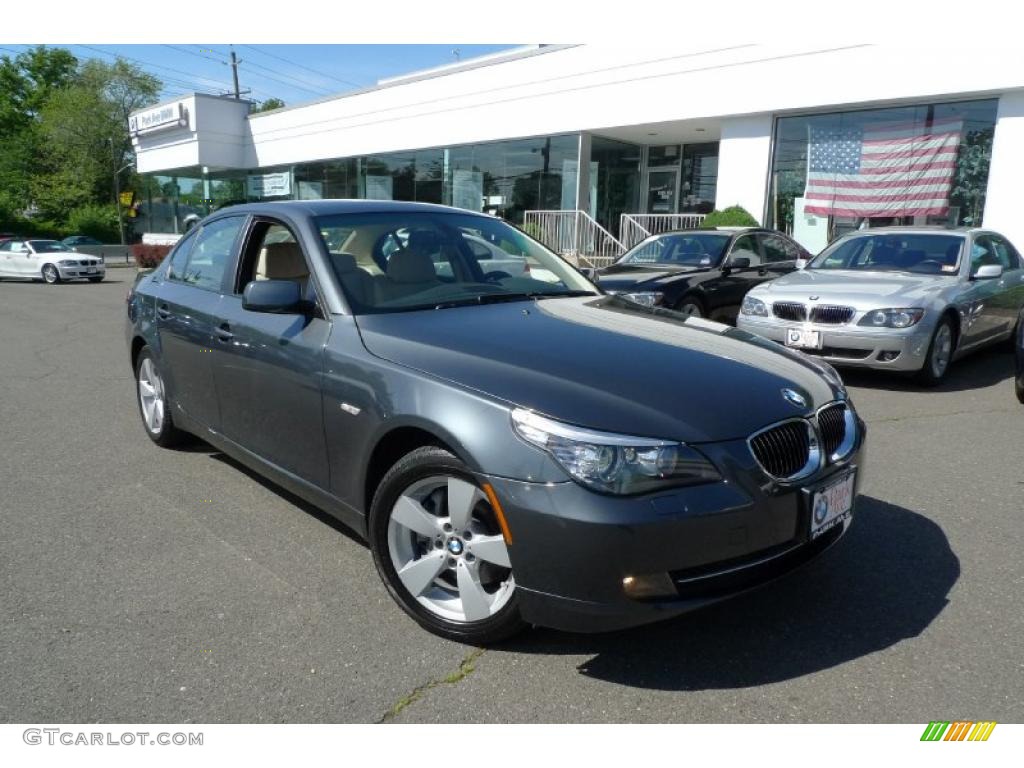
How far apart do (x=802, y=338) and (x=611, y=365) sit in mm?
5070

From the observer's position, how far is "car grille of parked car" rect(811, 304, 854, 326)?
716cm

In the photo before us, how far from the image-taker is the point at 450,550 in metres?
2.85

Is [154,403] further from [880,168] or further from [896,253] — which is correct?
[880,168]

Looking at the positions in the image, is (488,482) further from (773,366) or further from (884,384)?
(884,384)

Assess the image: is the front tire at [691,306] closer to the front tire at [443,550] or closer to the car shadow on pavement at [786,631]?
the car shadow on pavement at [786,631]

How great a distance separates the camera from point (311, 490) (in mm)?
3521

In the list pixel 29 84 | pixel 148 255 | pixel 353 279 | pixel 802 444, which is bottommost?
pixel 148 255

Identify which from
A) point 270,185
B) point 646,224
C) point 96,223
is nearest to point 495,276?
point 646,224

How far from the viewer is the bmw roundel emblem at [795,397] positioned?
289 cm

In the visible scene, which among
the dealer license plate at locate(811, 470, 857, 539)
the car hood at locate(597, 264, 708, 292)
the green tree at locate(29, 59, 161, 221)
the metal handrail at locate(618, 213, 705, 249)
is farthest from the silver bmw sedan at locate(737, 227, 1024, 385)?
the green tree at locate(29, 59, 161, 221)

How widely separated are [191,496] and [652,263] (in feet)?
22.6

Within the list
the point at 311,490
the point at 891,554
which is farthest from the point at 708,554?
the point at 311,490

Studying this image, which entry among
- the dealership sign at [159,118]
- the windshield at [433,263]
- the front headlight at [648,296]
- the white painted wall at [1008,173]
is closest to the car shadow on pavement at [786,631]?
the windshield at [433,263]

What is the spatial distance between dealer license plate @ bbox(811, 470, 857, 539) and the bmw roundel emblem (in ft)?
1.02
